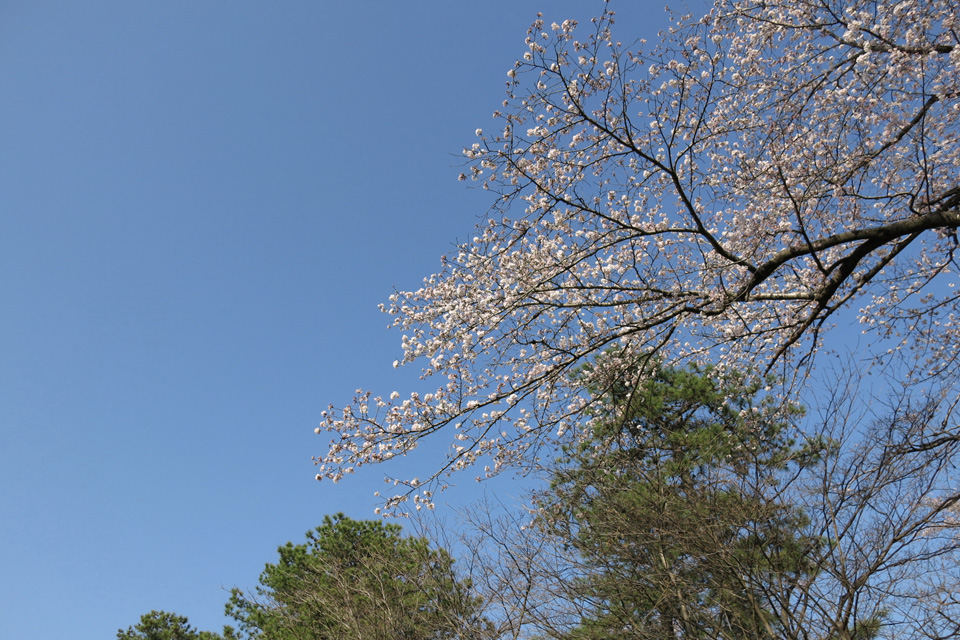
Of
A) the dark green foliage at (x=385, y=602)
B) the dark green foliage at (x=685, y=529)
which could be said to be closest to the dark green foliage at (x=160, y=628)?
the dark green foliage at (x=385, y=602)

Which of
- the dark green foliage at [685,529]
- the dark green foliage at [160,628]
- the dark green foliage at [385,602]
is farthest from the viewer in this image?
the dark green foliage at [160,628]

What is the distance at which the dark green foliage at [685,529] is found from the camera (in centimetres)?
627

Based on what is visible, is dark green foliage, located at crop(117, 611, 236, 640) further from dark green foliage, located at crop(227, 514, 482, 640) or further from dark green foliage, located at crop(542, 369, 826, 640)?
dark green foliage, located at crop(542, 369, 826, 640)

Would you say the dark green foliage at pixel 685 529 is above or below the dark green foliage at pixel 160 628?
below

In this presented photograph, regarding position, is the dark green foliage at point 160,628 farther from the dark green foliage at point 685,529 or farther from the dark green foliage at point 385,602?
the dark green foliage at point 685,529

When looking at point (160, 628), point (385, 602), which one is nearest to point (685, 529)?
point (385, 602)

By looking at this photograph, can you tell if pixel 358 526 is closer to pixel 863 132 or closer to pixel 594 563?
pixel 594 563

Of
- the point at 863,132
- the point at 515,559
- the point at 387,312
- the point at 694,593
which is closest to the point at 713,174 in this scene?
the point at 863,132

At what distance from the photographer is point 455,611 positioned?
27.3 feet

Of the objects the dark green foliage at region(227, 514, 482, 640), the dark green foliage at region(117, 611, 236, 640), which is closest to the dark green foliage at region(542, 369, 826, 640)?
the dark green foliage at region(227, 514, 482, 640)

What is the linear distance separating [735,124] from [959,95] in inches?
67.1

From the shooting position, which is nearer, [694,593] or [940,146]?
[940,146]

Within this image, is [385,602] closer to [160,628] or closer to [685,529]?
[685,529]

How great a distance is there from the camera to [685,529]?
6.46 metres
